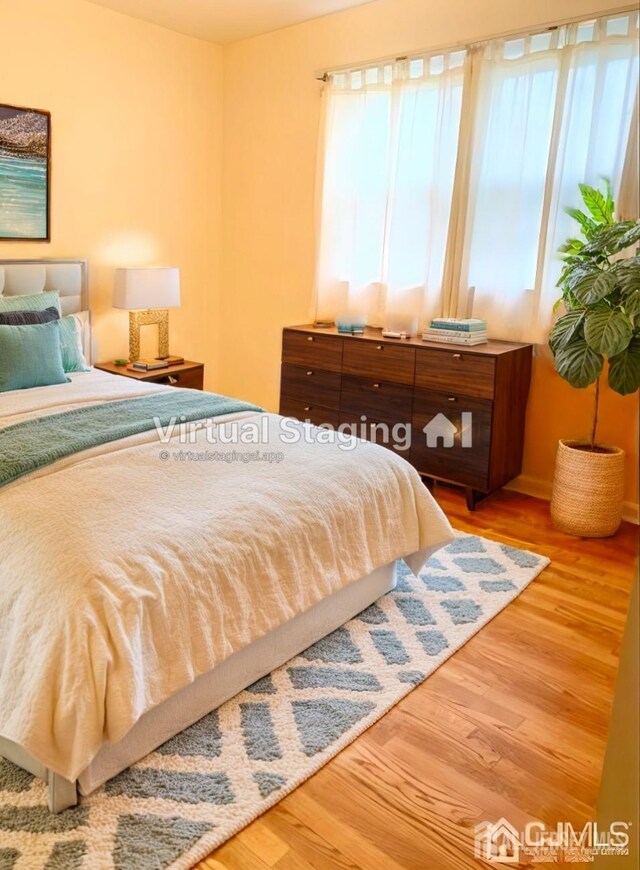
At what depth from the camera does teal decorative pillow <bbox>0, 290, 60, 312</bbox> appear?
342 cm

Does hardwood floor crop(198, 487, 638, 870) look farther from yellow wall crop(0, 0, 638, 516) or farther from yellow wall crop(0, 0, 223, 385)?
yellow wall crop(0, 0, 223, 385)

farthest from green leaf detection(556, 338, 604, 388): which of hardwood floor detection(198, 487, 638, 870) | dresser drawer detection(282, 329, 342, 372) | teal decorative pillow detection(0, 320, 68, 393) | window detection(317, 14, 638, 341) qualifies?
teal decorative pillow detection(0, 320, 68, 393)

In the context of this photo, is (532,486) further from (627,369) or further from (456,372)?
(627,369)

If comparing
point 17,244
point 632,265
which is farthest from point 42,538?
point 17,244

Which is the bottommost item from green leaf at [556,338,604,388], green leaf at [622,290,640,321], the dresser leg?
the dresser leg

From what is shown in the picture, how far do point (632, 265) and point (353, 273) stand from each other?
183cm

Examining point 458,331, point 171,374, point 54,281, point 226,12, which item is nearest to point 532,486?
point 458,331

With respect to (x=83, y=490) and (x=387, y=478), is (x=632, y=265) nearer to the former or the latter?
(x=387, y=478)

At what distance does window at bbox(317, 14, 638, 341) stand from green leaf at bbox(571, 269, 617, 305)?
44 cm

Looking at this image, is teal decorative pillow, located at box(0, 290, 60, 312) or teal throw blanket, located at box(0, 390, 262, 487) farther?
teal decorative pillow, located at box(0, 290, 60, 312)

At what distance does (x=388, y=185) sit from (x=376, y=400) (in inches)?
51.2

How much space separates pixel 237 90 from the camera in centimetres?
477

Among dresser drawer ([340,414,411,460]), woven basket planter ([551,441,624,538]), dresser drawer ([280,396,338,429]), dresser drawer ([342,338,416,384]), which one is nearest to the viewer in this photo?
woven basket planter ([551,441,624,538])

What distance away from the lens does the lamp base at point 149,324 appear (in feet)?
14.7
